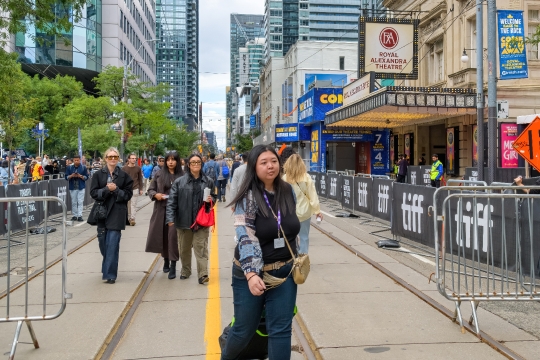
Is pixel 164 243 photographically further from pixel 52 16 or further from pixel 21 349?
pixel 52 16

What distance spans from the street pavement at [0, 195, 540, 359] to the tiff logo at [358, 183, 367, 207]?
6.32 metres

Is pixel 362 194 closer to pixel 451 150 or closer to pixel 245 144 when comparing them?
pixel 451 150

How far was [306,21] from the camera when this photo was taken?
159250 mm

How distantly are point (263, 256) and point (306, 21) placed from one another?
533 feet

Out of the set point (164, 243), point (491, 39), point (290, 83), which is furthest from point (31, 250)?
point (290, 83)

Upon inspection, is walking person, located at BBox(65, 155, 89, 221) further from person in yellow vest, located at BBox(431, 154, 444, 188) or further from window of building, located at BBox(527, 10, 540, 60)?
window of building, located at BBox(527, 10, 540, 60)

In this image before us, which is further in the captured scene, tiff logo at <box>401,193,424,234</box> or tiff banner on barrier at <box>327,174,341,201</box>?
tiff banner on barrier at <box>327,174,341,201</box>

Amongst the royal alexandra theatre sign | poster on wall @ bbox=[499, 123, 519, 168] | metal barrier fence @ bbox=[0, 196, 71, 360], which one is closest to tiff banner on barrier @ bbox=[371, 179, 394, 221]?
metal barrier fence @ bbox=[0, 196, 71, 360]

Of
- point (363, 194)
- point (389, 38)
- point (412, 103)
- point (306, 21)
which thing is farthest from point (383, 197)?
point (306, 21)

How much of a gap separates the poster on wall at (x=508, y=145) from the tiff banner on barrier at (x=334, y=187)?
8362mm

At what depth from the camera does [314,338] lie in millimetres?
5371

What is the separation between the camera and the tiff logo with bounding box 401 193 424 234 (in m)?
10.6

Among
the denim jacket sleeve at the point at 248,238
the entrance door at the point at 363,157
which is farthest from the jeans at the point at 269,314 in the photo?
the entrance door at the point at 363,157

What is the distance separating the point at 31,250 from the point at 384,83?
2972 centimetres
